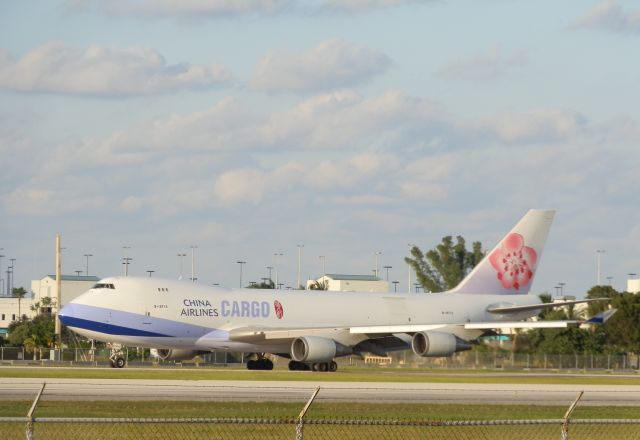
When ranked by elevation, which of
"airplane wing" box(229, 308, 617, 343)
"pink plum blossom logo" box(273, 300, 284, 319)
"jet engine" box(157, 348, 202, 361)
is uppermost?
"pink plum blossom logo" box(273, 300, 284, 319)

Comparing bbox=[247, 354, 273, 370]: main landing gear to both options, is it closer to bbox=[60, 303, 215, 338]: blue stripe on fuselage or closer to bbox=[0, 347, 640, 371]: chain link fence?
bbox=[60, 303, 215, 338]: blue stripe on fuselage

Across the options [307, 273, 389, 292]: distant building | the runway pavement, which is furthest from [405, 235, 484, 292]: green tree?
the runway pavement

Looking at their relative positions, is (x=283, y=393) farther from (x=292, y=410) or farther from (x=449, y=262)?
(x=449, y=262)

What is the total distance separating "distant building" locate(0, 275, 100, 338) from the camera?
17062cm

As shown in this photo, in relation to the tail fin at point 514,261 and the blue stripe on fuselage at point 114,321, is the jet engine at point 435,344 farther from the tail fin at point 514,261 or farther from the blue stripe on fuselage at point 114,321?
the blue stripe on fuselage at point 114,321

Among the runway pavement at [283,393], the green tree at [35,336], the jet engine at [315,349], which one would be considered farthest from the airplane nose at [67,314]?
the green tree at [35,336]

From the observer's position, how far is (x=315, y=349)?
197 ft

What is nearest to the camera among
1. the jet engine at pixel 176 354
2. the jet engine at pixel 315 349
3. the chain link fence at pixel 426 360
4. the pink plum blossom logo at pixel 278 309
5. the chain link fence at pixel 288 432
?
the chain link fence at pixel 288 432

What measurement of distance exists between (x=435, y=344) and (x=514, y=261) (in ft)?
42.3

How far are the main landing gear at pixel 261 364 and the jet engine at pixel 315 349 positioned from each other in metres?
2.68

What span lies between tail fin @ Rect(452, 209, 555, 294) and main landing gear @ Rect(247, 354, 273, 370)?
1278 cm

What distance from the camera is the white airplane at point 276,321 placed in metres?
59.8

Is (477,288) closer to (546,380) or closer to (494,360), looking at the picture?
(494,360)

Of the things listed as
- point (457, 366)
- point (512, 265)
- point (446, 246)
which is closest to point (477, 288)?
point (512, 265)
